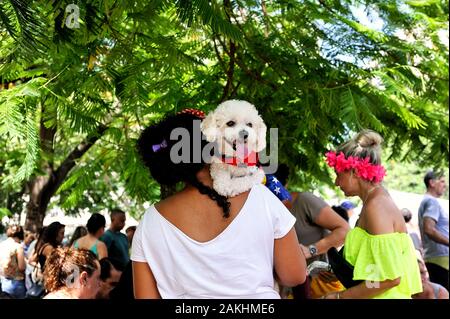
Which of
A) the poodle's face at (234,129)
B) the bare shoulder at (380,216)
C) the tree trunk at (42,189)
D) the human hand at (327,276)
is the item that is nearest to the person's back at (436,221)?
the human hand at (327,276)

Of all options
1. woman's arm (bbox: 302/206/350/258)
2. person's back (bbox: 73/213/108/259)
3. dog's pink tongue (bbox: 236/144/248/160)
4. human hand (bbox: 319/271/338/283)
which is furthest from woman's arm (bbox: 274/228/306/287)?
person's back (bbox: 73/213/108/259)

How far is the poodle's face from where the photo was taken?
2.58m

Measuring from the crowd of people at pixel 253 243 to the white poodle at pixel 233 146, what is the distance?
5 cm

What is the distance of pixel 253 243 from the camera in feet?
8.32

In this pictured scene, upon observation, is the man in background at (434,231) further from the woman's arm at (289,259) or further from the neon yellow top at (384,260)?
the woman's arm at (289,259)

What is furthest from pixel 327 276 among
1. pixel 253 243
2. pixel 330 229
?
pixel 253 243

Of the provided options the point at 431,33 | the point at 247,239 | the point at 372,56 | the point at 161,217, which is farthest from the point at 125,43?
the point at 431,33

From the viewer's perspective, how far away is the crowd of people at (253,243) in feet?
8.30

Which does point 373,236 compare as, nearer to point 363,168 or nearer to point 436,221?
point 363,168

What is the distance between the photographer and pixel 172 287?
2564mm

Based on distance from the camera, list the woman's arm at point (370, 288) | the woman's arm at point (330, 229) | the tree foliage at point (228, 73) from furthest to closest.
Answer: the woman's arm at point (330, 229) < the woman's arm at point (370, 288) < the tree foliage at point (228, 73)

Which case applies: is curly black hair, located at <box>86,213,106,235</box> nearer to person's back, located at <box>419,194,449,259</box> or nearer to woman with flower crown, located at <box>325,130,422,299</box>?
person's back, located at <box>419,194,449,259</box>

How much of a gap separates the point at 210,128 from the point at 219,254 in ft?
1.63
